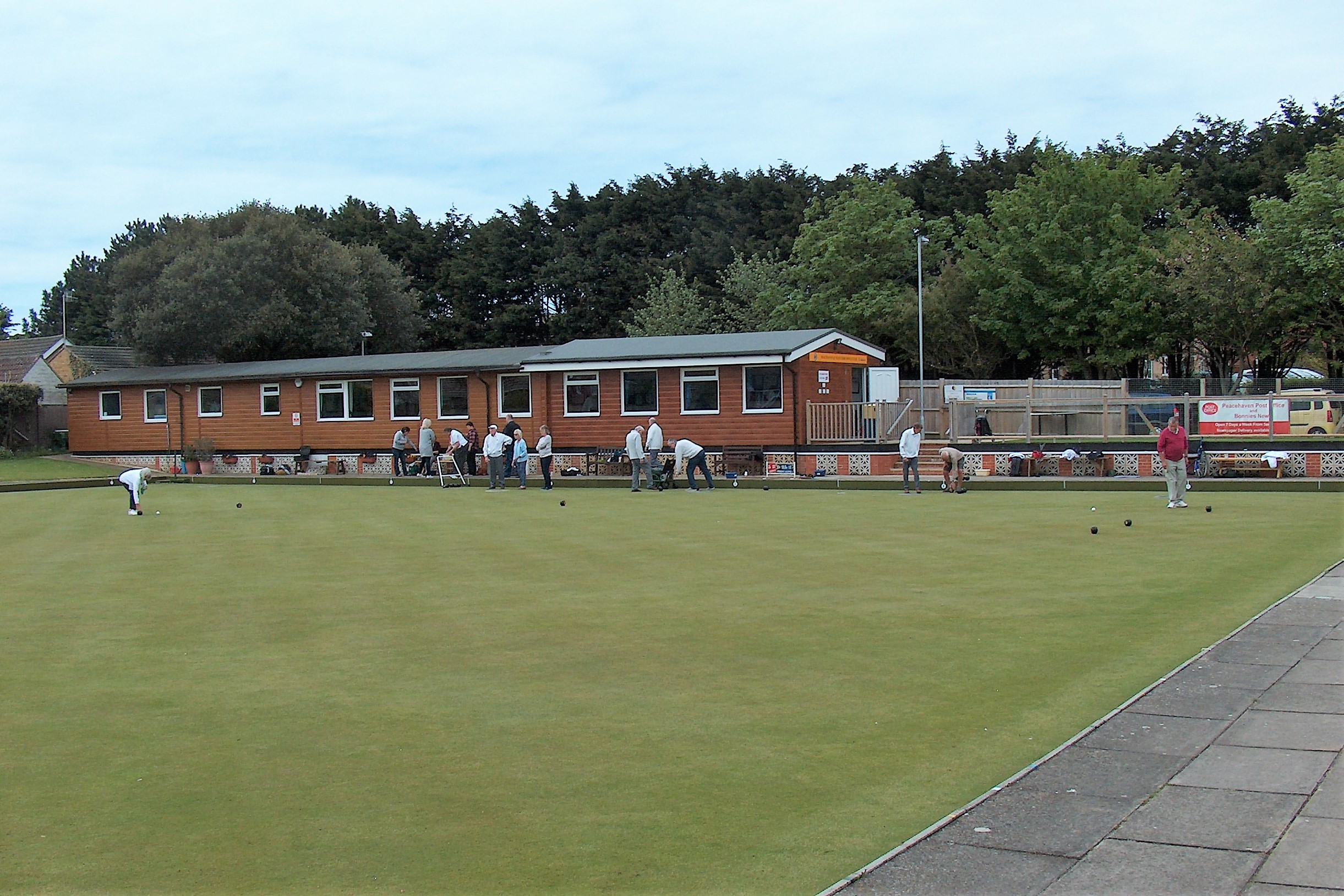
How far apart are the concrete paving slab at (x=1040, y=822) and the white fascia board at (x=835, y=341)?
86.5 feet

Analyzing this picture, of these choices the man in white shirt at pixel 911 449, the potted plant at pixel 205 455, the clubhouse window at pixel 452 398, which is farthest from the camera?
the potted plant at pixel 205 455

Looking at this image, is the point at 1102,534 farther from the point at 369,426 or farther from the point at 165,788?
the point at 369,426

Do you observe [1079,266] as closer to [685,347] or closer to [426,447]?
[685,347]

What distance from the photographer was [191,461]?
3950 centimetres

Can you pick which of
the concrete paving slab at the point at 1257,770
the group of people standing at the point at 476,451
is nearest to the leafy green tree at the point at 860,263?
the group of people standing at the point at 476,451

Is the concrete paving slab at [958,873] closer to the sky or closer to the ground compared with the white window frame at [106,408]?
closer to the ground

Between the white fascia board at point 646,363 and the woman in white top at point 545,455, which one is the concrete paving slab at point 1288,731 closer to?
the woman in white top at point 545,455

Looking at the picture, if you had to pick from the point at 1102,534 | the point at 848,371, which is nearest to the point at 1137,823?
the point at 1102,534

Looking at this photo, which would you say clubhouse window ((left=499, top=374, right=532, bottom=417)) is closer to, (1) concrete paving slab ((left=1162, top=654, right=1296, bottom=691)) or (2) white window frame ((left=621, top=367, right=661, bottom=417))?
(2) white window frame ((left=621, top=367, right=661, bottom=417))

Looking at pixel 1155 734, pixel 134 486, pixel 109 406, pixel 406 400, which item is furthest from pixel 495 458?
pixel 1155 734

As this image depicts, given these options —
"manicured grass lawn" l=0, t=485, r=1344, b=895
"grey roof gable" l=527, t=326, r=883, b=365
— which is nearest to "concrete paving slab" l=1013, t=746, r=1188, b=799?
"manicured grass lawn" l=0, t=485, r=1344, b=895

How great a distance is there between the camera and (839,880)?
14.7 feet

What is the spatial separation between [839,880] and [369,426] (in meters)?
35.1

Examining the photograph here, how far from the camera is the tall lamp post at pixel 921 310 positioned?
31188mm
